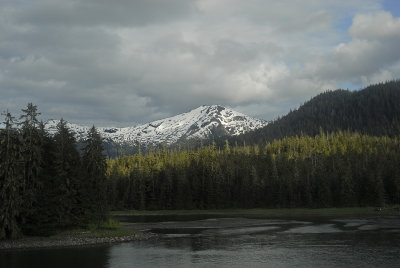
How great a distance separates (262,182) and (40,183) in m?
93.7

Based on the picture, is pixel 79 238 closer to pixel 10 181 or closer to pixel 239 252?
pixel 10 181

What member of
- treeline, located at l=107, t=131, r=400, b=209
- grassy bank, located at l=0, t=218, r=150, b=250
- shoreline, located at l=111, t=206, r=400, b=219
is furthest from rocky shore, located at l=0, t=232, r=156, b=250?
treeline, located at l=107, t=131, r=400, b=209

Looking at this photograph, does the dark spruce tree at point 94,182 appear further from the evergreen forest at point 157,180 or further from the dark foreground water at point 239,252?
the dark foreground water at point 239,252

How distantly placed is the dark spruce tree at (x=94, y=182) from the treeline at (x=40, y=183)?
183 mm

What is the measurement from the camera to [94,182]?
252 ft

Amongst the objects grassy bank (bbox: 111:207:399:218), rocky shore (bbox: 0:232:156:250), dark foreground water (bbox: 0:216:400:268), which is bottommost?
grassy bank (bbox: 111:207:399:218)

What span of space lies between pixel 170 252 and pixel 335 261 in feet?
72.5

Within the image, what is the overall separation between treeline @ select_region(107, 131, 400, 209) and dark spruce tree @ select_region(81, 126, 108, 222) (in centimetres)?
7511

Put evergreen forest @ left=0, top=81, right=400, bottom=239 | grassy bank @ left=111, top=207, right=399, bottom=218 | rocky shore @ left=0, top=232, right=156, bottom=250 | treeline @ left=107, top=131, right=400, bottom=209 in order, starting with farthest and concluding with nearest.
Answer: treeline @ left=107, top=131, right=400, bottom=209 < grassy bank @ left=111, top=207, right=399, bottom=218 < evergreen forest @ left=0, top=81, right=400, bottom=239 < rocky shore @ left=0, top=232, right=156, bottom=250

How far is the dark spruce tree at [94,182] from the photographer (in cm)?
7182

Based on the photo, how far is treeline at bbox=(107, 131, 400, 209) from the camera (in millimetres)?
131125

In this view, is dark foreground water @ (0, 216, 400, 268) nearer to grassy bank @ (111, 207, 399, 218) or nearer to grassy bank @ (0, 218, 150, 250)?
grassy bank @ (0, 218, 150, 250)

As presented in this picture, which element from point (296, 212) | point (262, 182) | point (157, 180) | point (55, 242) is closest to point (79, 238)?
point (55, 242)

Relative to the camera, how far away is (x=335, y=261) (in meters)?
45.4
